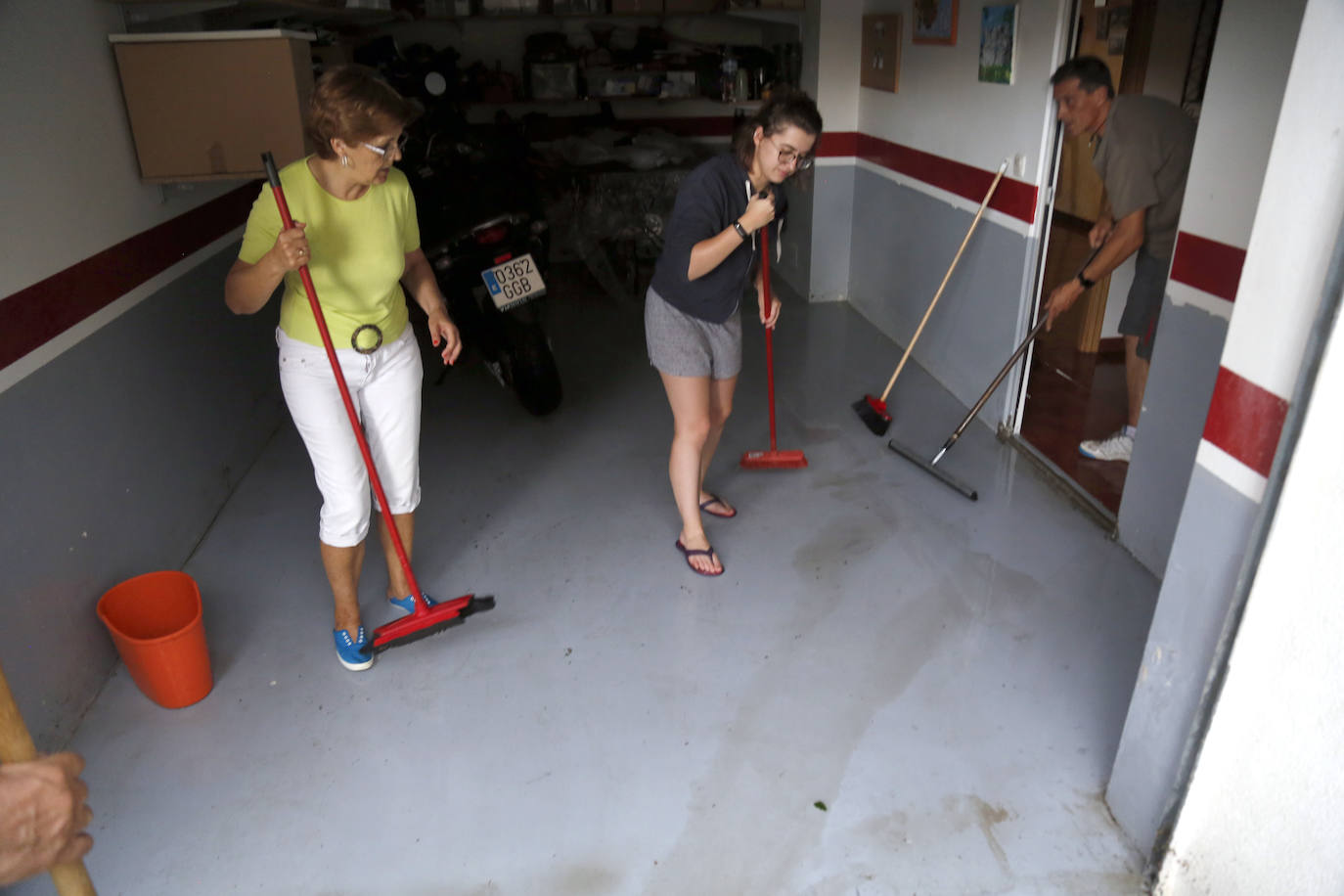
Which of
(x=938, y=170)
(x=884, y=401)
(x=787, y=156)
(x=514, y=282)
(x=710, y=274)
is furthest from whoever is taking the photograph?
(x=938, y=170)

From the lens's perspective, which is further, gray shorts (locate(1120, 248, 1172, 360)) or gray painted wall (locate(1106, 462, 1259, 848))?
gray shorts (locate(1120, 248, 1172, 360))

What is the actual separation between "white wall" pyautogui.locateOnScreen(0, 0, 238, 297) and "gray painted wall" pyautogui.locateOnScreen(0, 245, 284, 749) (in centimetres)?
25

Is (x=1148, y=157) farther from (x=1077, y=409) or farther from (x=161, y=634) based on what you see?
(x=161, y=634)

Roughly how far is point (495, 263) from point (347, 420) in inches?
64.9

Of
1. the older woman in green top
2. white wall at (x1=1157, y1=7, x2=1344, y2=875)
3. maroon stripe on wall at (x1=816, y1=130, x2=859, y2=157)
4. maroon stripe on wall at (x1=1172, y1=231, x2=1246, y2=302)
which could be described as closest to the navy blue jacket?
the older woman in green top

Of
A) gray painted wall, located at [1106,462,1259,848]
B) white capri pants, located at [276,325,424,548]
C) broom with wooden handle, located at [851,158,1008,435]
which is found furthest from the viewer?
broom with wooden handle, located at [851,158,1008,435]

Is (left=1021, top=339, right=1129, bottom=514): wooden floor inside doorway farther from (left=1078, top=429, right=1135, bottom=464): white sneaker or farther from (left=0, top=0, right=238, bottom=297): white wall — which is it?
(left=0, top=0, right=238, bottom=297): white wall

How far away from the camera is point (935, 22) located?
13.1 feet

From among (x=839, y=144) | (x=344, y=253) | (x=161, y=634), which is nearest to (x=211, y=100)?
(x=344, y=253)

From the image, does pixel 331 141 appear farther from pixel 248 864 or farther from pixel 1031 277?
pixel 1031 277

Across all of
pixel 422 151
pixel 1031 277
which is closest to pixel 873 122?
pixel 1031 277

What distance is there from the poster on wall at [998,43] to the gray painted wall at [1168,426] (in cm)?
130

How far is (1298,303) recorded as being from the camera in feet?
4.42

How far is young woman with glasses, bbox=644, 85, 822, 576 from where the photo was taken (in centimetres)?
234
